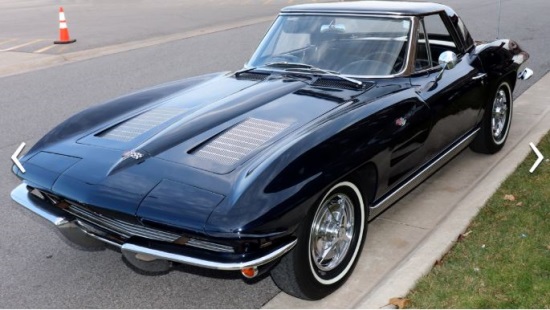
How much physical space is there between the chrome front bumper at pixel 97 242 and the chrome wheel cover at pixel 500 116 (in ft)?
11.1

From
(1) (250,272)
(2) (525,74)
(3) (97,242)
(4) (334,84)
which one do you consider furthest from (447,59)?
(3) (97,242)

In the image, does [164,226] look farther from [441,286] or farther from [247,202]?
[441,286]

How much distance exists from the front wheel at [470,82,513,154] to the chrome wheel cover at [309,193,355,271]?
2.38 m

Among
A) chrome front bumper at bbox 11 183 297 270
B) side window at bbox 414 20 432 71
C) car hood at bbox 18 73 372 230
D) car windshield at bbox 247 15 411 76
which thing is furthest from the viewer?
side window at bbox 414 20 432 71

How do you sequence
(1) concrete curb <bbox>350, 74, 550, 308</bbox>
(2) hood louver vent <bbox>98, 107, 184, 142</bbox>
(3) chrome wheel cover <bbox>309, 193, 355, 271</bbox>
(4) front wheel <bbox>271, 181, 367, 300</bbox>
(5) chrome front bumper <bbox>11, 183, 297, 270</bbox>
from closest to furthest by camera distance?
(5) chrome front bumper <bbox>11, 183, 297, 270</bbox> < (4) front wheel <bbox>271, 181, 367, 300</bbox> < (3) chrome wheel cover <bbox>309, 193, 355, 271</bbox> < (1) concrete curb <bbox>350, 74, 550, 308</bbox> < (2) hood louver vent <bbox>98, 107, 184, 142</bbox>

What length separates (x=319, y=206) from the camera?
333 centimetres

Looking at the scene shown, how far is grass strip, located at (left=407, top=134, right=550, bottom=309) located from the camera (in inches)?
134

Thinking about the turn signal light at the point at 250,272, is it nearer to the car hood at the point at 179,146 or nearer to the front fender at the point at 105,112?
the car hood at the point at 179,146

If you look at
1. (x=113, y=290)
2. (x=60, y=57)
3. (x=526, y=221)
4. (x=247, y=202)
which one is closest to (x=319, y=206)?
(x=247, y=202)

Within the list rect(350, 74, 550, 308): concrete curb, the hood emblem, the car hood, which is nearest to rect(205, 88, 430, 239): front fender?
the car hood

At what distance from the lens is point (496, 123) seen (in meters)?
5.90

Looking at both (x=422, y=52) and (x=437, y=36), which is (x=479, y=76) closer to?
(x=437, y=36)

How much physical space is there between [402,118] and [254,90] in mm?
1033

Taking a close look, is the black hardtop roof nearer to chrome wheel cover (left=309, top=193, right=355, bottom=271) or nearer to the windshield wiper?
the windshield wiper
